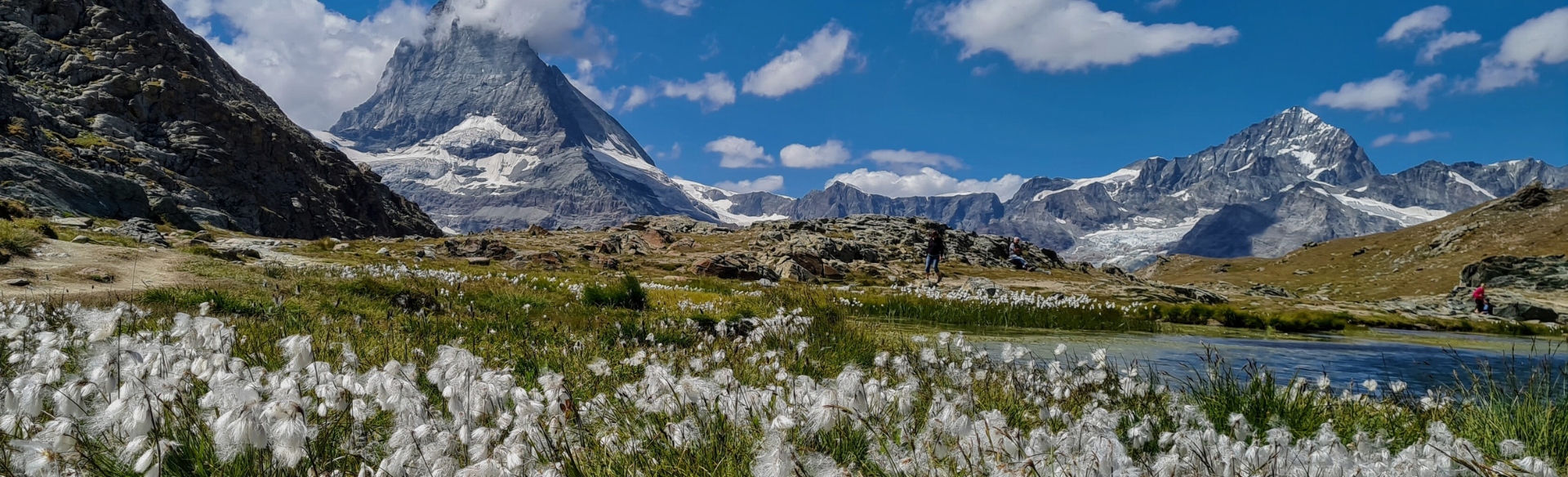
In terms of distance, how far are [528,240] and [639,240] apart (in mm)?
10594

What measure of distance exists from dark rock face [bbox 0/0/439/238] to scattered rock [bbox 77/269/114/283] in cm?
3673

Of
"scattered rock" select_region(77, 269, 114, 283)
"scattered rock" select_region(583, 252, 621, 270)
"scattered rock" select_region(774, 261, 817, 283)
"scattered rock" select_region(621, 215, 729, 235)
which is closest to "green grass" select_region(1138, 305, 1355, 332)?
"scattered rock" select_region(774, 261, 817, 283)

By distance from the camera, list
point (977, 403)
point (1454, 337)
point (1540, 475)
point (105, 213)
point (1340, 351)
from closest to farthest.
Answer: point (1540, 475) < point (977, 403) < point (1340, 351) < point (1454, 337) < point (105, 213)

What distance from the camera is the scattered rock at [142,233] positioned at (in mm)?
26922

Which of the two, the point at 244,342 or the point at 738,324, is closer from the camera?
the point at 244,342

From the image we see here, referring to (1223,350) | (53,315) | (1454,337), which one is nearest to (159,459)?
(53,315)

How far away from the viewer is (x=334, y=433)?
13.8ft

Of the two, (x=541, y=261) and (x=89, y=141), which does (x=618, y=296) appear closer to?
(x=541, y=261)

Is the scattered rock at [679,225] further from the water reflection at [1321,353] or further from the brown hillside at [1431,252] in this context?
the water reflection at [1321,353]

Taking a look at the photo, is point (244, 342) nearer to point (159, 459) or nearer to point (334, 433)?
point (334, 433)

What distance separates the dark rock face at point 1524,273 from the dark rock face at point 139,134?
89376 millimetres

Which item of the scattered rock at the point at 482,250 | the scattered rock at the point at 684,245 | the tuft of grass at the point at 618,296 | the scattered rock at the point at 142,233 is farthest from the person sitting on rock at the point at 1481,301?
the scattered rock at the point at 142,233

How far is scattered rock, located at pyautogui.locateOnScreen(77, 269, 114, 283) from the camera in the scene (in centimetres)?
1427

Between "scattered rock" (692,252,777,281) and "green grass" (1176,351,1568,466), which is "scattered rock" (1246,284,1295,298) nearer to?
"scattered rock" (692,252,777,281)
